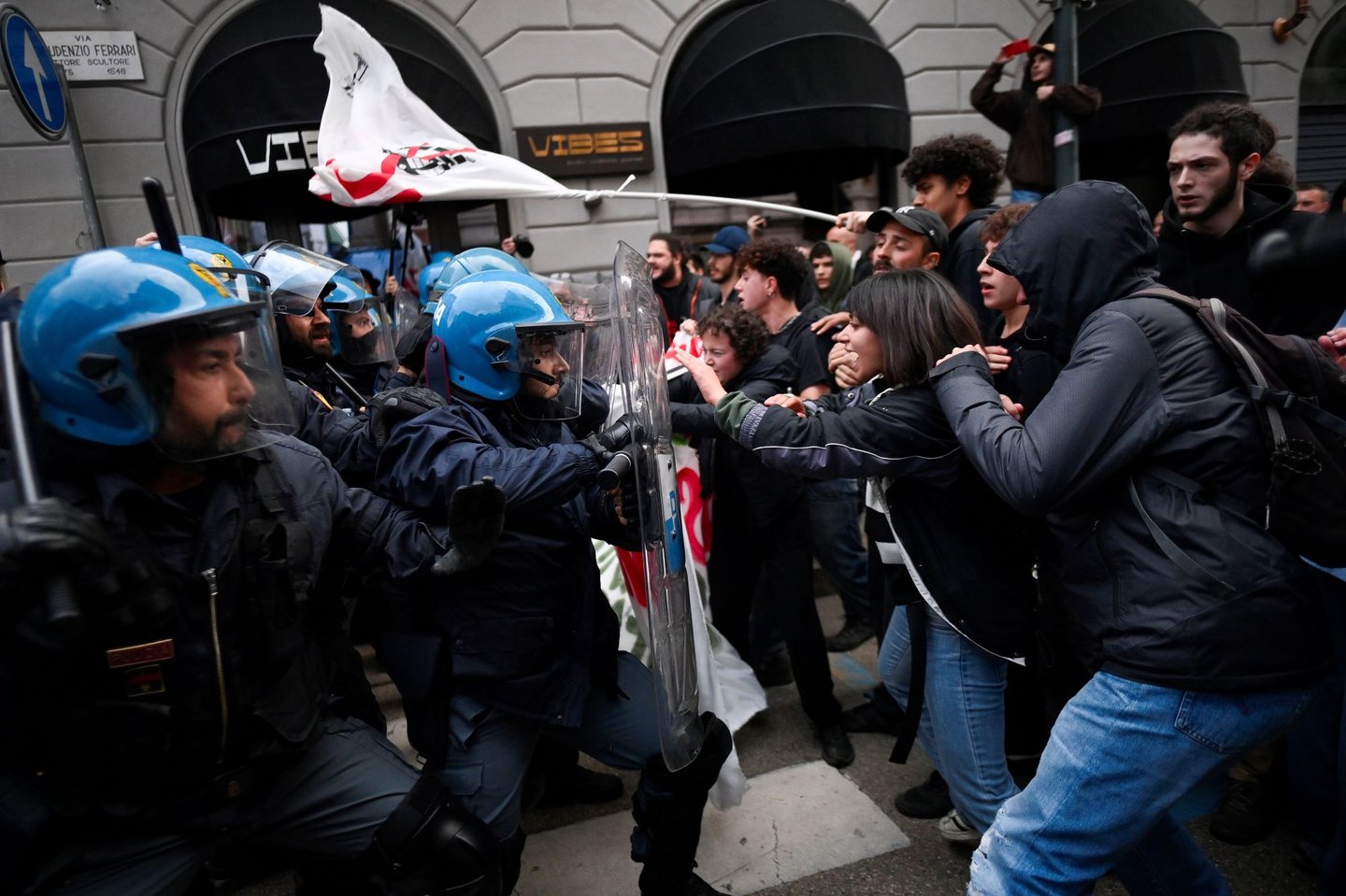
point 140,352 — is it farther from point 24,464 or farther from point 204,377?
point 24,464

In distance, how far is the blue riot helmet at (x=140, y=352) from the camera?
52.1 inches

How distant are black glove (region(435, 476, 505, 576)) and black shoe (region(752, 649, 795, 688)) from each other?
2.22 m

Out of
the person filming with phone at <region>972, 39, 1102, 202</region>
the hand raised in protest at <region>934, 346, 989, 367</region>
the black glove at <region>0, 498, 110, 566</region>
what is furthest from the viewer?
the person filming with phone at <region>972, 39, 1102, 202</region>

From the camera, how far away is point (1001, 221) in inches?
112

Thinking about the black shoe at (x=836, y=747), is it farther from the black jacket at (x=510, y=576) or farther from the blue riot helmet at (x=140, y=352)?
the blue riot helmet at (x=140, y=352)

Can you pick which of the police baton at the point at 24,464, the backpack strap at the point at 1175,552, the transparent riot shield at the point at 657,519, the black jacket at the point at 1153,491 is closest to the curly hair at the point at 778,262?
the transparent riot shield at the point at 657,519

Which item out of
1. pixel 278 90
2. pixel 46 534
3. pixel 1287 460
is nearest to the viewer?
pixel 46 534

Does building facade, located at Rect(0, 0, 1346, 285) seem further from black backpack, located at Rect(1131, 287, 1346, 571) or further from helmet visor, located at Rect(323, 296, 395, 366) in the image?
black backpack, located at Rect(1131, 287, 1346, 571)

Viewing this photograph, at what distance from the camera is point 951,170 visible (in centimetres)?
347

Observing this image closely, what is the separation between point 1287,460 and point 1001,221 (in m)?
1.60

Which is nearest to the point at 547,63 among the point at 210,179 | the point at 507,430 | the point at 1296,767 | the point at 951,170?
the point at 210,179

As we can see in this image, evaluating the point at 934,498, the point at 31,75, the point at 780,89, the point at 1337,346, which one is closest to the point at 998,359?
the point at 934,498

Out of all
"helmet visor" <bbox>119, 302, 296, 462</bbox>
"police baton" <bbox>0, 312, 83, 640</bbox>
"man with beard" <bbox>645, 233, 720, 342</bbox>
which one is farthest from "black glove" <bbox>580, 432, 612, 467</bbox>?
"man with beard" <bbox>645, 233, 720, 342</bbox>

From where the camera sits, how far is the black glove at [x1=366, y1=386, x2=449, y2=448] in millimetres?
2016
